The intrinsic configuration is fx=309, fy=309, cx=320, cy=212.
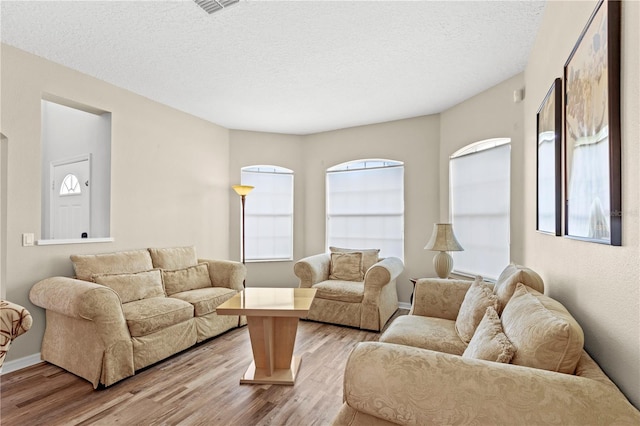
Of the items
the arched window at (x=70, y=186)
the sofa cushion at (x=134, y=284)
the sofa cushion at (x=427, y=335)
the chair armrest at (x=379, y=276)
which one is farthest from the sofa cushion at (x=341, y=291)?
the arched window at (x=70, y=186)

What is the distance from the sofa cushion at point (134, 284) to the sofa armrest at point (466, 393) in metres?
2.52

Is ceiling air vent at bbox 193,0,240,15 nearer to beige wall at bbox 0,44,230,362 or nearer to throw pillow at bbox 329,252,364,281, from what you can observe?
beige wall at bbox 0,44,230,362

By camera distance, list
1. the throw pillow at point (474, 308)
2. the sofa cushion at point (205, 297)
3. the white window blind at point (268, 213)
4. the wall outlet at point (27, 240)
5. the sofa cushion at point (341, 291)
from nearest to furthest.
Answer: the throw pillow at point (474, 308)
the wall outlet at point (27, 240)
the sofa cushion at point (205, 297)
the sofa cushion at point (341, 291)
the white window blind at point (268, 213)

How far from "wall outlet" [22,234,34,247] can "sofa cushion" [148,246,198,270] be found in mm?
1031

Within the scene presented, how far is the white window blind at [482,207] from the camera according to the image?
327 cm

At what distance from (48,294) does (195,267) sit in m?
1.37

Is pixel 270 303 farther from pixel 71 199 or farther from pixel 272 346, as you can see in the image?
pixel 71 199

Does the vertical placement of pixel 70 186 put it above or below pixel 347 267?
above

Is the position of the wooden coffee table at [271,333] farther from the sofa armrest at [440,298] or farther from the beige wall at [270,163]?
the beige wall at [270,163]

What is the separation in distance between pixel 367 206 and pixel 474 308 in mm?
2942

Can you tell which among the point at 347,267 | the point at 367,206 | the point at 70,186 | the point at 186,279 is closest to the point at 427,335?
the point at 347,267

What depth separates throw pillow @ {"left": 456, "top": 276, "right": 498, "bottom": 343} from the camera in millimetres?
1867

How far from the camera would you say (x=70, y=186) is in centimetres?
390

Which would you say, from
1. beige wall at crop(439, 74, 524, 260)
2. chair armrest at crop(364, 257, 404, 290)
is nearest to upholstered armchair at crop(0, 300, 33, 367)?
chair armrest at crop(364, 257, 404, 290)
